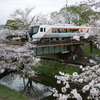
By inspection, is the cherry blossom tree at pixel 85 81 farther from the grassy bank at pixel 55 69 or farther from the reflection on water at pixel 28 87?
the grassy bank at pixel 55 69

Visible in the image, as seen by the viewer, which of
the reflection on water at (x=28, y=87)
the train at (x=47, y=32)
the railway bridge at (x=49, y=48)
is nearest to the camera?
the reflection on water at (x=28, y=87)

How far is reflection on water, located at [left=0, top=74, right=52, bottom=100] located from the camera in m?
11.4

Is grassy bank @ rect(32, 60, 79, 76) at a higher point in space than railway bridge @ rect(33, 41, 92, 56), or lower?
lower

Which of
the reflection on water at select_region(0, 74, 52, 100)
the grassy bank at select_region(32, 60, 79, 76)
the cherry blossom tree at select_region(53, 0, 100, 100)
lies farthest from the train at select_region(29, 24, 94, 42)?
the cherry blossom tree at select_region(53, 0, 100, 100)

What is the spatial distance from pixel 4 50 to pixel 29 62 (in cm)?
238

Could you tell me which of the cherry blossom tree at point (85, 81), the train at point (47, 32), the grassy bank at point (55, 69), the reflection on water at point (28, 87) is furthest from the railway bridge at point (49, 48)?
the cherry blossom tree at point (85, 81)

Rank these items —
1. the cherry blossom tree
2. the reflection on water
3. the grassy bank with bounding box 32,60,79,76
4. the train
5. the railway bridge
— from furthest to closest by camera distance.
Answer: the train < the grassy bank with bounding box 32,60,79,76 < the railway bridge < the reflection on water < the cherry blossom tree

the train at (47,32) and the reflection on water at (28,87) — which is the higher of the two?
the train at (47,32)

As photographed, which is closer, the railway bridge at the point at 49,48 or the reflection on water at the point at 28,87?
the reflection on water at the point at 28,87

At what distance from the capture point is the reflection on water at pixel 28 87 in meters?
11.4

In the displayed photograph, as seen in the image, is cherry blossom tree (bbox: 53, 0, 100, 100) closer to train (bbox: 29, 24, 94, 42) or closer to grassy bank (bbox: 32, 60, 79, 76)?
grassy bank (bbox: 32, 60, 79, 76)

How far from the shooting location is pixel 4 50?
10.3 meters

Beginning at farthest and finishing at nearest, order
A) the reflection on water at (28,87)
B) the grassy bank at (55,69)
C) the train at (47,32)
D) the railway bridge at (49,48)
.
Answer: the train at (47,32) → the grassy bank at (55,69) → the railway bridge at (49,48) → the reflection on water at (28,87)

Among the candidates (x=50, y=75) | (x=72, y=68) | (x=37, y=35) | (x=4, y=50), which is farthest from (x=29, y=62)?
(x=72, y=68)
